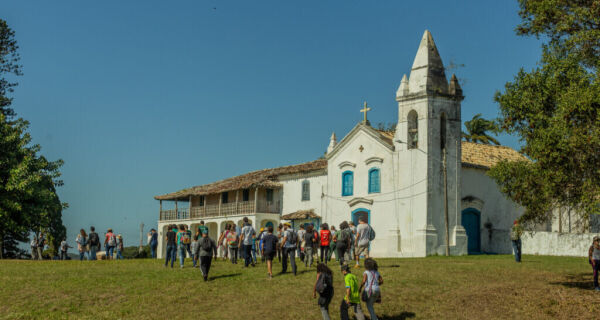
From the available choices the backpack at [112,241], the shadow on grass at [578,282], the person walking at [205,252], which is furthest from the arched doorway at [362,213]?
the person walking at [205,252]

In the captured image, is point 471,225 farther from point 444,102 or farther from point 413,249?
point 444,102

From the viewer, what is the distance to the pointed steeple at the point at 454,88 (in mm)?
33625

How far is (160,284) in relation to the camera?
19.1 metres

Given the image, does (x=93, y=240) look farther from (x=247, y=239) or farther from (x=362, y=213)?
(x=362, y=213)

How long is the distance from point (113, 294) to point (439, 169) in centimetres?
1935

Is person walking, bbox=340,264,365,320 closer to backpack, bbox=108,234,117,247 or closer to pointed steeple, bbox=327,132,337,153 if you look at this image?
backpack, bbox=108,234,117,247

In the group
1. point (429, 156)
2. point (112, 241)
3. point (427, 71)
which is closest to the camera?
point (112, 241)

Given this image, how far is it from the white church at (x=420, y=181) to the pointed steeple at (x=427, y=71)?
51 millimetres

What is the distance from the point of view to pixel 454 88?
33.6 metres

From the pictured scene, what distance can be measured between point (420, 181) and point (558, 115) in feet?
53.3

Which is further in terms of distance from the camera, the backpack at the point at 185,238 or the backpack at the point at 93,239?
the backpack at the point at 93,239

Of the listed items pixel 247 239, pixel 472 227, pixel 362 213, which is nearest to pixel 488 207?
pixel 472 227

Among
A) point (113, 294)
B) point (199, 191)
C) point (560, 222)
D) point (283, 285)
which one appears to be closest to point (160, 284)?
point (113, 294)

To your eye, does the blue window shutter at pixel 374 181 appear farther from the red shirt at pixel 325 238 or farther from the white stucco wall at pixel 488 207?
the red shirt at pixel 325 238
